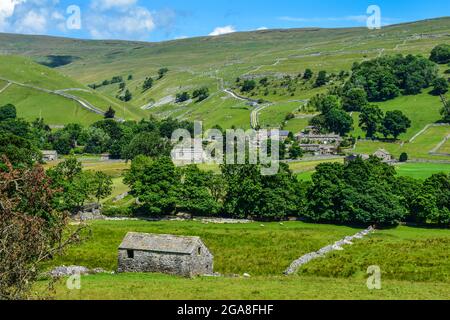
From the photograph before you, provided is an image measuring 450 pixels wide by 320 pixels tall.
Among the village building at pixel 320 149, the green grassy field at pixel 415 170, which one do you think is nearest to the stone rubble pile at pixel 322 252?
the green grassy field at pixel 415 170

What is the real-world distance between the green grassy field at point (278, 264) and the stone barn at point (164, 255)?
1707mm

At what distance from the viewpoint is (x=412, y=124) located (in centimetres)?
16512

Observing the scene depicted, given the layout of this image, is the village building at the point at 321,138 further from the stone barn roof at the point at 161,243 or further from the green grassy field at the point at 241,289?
the green grassy field at the point at 241,289

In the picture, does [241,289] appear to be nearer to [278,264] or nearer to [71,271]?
[71,271]

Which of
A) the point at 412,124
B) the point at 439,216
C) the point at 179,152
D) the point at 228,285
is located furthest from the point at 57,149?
the point at 228,285

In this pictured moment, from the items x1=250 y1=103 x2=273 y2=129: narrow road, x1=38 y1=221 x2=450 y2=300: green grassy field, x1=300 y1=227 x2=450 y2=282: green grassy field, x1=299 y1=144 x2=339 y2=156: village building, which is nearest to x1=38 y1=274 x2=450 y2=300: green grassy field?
x1=38 y1=221 x2=450 y2=300: green grassy field

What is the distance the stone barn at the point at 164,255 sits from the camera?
44.9 m

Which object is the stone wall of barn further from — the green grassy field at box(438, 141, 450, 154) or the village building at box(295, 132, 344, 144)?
the village building at box(295, 132, 344, 144)

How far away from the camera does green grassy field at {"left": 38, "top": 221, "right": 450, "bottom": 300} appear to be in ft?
114

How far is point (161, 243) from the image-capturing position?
46.2 metres

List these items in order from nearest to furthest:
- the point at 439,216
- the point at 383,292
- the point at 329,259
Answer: the point at 383,292, the point at 329,259, the point at 439,216

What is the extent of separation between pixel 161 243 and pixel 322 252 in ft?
59.0
